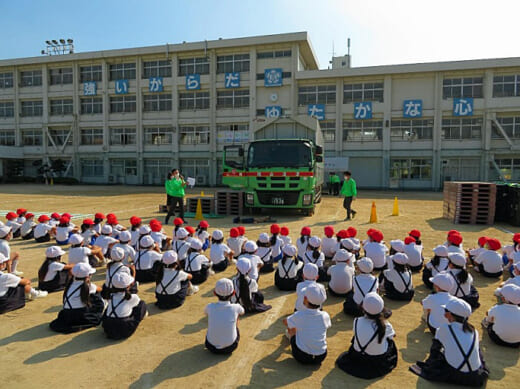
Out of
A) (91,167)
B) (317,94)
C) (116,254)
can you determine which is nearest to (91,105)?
(91,167)

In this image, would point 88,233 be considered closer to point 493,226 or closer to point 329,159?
point 493,226

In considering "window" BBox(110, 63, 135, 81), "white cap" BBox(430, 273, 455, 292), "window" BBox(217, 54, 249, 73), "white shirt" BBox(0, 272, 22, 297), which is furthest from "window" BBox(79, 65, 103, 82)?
"white cap" BBox(430, 273, 455, 292)

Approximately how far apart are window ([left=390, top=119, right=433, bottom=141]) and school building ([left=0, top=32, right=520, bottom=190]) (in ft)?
0.31

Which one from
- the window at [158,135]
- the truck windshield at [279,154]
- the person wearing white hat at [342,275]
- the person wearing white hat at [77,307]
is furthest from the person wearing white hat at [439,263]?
the window at [158,135]

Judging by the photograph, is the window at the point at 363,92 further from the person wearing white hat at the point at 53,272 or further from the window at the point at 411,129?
the person wearing white hat at the point at 53,272

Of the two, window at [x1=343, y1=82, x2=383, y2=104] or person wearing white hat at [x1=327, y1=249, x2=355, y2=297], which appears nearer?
person wearing white hat at [x1=327, y1=249, x2=355, y2=297]

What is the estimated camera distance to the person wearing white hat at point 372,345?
3389mm

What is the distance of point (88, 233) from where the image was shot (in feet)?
26.2

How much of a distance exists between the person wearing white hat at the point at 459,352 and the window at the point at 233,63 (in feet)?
116

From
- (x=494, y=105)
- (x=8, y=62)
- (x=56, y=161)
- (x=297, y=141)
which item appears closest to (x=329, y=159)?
(x=494, y=105)

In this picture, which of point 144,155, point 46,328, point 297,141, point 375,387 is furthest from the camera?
point 144,155

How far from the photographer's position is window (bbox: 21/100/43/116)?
42.2m

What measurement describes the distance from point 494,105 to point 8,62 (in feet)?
173

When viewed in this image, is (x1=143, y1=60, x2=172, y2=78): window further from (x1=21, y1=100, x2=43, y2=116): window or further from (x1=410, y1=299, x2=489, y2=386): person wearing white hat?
(x1=410, y1=299, x2=489, y2=386): person wearing white hat
